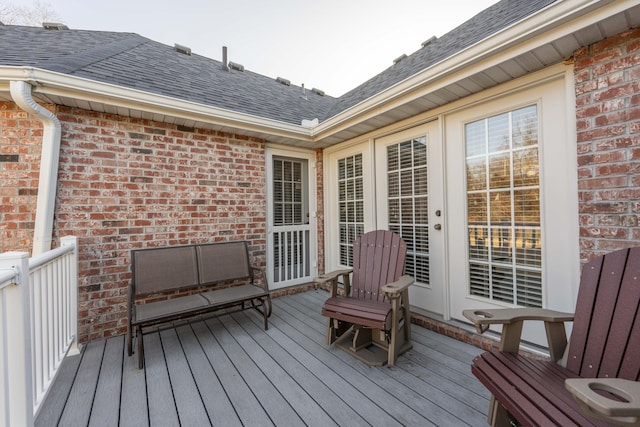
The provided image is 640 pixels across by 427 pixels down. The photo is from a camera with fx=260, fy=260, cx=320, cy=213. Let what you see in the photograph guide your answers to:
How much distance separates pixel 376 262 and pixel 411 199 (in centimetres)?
89

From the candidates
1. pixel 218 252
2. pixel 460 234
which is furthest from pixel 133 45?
pixel 460 234

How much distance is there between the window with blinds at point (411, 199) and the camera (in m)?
2.85

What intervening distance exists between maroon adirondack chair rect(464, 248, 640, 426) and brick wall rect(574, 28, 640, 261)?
0.53 metres

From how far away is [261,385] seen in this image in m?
1.86

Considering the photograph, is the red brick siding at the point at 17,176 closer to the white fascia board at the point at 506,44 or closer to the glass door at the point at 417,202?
the white fascia board at the point at 506,44

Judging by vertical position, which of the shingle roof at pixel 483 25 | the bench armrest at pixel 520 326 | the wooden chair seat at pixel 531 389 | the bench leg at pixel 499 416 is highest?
the shingle roof at pixel 483 25

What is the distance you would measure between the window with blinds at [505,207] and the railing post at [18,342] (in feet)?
10.1

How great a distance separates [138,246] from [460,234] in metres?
3.31

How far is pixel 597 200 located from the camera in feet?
5.55

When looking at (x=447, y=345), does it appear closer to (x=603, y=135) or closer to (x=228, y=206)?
(x=603, y=135)

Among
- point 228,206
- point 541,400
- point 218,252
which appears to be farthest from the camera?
point 228,206

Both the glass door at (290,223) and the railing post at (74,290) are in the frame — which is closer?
the railing post at (74,290)

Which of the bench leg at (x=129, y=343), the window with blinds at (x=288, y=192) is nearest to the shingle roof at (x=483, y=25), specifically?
the window with blinds at (x=288, y=192)

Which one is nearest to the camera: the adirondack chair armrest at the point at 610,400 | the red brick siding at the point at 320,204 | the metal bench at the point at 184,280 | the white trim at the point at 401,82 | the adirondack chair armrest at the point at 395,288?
the adirondack chair armrest at the point at 610,400
